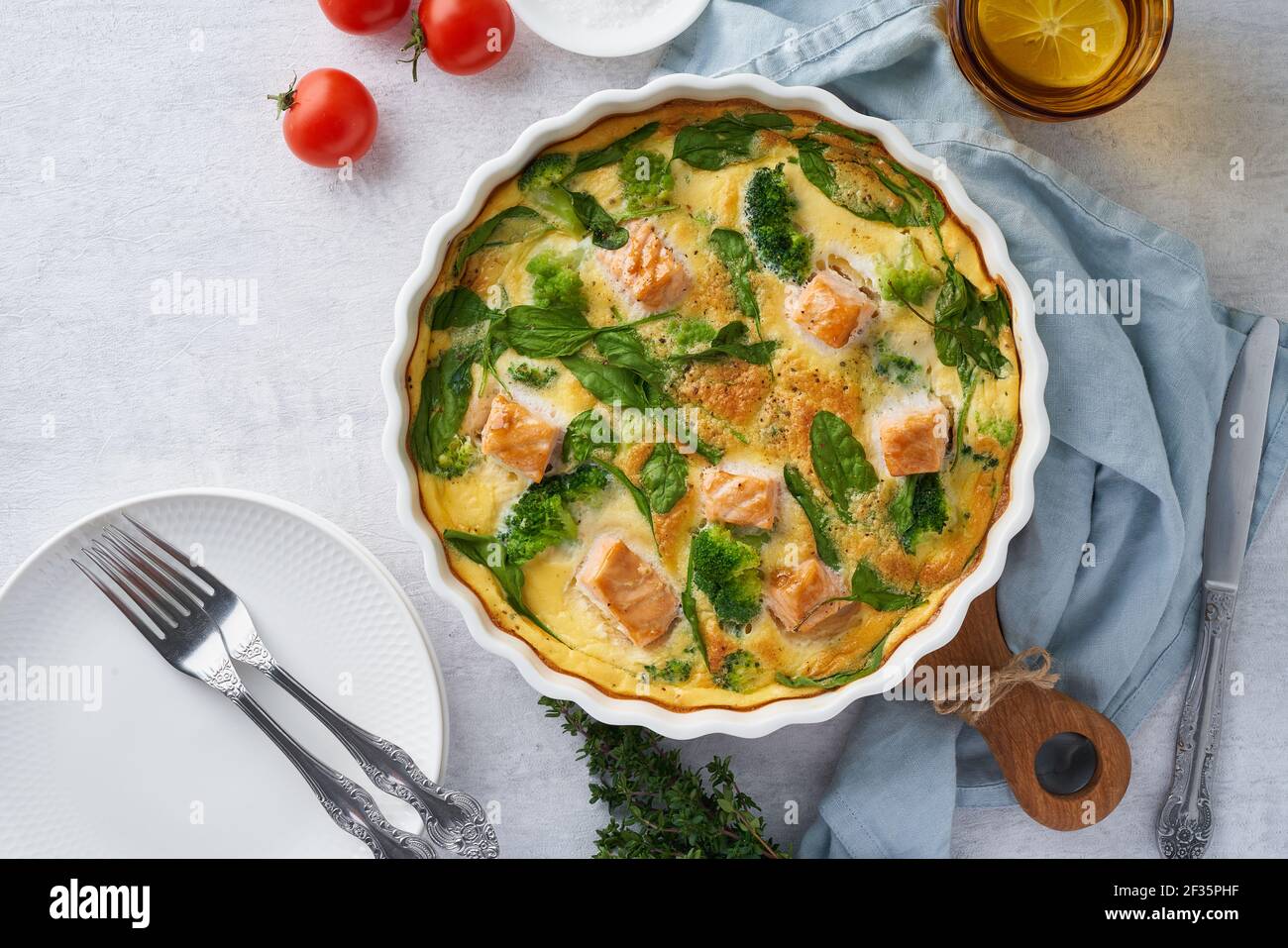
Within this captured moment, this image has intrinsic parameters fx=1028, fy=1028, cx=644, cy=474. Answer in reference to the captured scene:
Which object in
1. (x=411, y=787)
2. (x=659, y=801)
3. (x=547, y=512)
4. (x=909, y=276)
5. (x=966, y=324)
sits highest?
(x=909, y=276)

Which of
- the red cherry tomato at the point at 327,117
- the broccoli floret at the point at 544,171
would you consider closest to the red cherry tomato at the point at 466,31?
the red cherry tomato at the point at 327,117

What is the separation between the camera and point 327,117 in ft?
9.27

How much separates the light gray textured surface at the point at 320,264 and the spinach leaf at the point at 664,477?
30.2 inches

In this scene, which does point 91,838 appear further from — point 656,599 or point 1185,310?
point 1185,310

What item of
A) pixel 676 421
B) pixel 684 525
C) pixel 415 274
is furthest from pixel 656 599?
pixel 415 274

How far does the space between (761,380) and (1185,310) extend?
4.02 ft

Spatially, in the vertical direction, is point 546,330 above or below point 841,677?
above

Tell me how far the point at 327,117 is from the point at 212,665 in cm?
153

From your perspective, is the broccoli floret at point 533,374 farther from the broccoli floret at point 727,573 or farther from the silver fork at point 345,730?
the silver fork at point 345,730

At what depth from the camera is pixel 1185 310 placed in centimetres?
280

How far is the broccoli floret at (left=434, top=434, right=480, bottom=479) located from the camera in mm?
2596

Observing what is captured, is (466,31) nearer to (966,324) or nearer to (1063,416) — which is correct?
(966,324)

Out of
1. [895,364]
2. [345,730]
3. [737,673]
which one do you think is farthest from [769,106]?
[345,730]

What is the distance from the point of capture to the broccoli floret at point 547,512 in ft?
8.41
